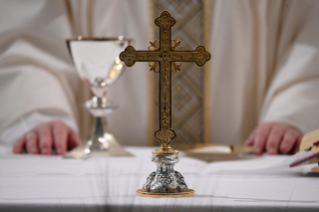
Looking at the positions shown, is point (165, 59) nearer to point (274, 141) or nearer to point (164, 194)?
point (164, 194)

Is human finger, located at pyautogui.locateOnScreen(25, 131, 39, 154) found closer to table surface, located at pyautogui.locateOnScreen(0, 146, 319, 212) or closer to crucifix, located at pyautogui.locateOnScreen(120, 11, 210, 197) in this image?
table surface, located at pyautogui.locateOnScreen(0, 146, 319, 212)

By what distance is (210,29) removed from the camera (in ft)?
6.20

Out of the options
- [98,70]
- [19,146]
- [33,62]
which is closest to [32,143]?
[19,146]

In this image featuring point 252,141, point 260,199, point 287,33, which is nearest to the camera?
point 260,199

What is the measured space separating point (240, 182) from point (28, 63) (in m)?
1.07

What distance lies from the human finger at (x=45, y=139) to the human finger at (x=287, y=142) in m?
0.61

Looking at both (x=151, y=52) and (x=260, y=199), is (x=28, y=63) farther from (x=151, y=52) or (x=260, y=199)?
(x=260, y=199)

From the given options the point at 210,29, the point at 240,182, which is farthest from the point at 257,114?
the point at 240,182

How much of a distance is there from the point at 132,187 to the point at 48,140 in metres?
0.63

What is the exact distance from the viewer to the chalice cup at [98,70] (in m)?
1.12

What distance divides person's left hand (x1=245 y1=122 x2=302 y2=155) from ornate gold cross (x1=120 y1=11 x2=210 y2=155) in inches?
23.2

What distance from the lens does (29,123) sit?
4.70ft

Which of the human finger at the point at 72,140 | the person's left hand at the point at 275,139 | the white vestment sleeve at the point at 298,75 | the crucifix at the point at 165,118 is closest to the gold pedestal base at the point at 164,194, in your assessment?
the crucifix at the point at 165,118

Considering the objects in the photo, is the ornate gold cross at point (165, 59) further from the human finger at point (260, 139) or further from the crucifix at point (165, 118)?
the human finger at point (260, 139)
